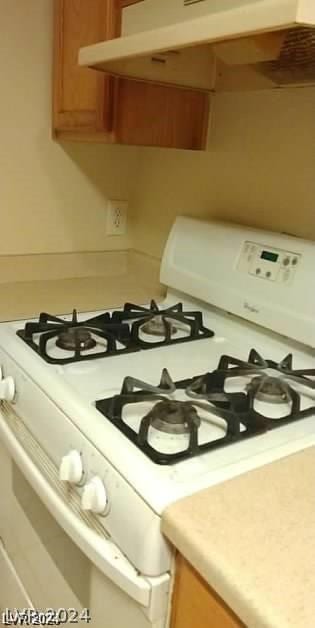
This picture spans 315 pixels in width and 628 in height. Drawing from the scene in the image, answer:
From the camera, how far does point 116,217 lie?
5.43 feet

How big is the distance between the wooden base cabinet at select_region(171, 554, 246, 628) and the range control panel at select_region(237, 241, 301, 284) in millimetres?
603

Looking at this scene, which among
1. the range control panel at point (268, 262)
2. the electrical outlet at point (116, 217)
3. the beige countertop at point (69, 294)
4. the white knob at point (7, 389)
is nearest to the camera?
the white knob at point (7, 389)

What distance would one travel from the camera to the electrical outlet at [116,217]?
1.64m

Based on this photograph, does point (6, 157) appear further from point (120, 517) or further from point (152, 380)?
point (120, 517)

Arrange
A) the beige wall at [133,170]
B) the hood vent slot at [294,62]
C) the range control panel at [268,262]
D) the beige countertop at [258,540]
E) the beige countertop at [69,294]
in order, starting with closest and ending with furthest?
the beige countertop at [258,540] → the hood vent slot at [294,62] → the range control panel at [268,262] → the beige wall at [133,170] → the beige countertop at [69,294]

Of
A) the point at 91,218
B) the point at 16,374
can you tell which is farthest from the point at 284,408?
the point at 91,218

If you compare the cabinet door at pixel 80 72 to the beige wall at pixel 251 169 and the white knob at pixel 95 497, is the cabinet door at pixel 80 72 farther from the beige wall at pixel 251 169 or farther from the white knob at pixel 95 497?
the white knob at pixel 95 497

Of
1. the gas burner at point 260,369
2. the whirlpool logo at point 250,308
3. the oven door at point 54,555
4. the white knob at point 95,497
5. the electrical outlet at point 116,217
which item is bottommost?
the oven door at point 54,555

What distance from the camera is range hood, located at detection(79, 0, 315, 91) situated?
2.17ft

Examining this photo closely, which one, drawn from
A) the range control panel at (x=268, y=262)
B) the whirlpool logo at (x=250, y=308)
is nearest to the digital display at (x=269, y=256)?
the range control panel at (x=268, y=262)

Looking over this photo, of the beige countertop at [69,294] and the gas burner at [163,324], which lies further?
the beige countertop at [69,294]

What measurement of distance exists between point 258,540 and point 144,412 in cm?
28

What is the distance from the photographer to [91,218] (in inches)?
63.2

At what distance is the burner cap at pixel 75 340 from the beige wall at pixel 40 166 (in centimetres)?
56
